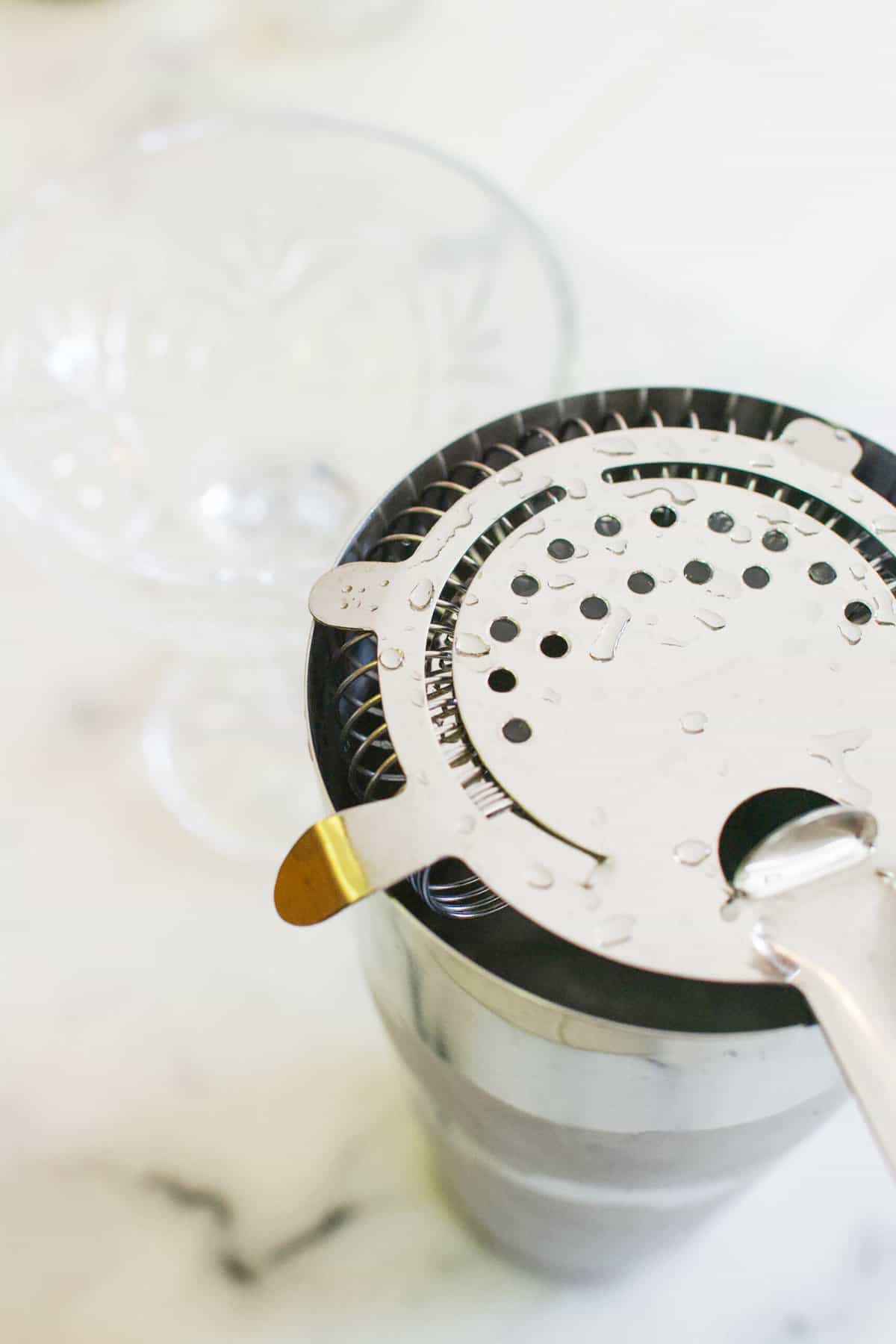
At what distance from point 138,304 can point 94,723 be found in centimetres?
25

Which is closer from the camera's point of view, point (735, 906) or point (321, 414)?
point (735, 906)

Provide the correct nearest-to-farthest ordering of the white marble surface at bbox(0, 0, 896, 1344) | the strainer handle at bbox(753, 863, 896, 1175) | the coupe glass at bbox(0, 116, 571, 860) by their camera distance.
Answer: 1. the strainer handle at bbox(753, 863, 896, 1175)
2. the white marble surface at bbox(0, 0, 896, 1344)
3. the coupe glass at bbox(0, 116, 571, 860)

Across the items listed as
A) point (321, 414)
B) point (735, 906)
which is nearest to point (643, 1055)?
point (735, 906)

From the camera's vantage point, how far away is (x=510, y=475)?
13.4 inches

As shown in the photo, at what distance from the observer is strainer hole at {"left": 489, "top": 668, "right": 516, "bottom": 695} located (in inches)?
12.0

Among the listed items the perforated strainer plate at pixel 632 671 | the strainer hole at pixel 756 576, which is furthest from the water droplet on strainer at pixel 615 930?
the strainer hole at pixel 756 576

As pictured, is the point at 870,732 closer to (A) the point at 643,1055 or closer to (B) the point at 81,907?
(A) the point at 643,1055

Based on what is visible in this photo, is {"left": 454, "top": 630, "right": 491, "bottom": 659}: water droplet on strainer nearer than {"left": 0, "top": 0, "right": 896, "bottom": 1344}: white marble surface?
Yes

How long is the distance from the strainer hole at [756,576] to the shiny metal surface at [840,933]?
7 centimetres

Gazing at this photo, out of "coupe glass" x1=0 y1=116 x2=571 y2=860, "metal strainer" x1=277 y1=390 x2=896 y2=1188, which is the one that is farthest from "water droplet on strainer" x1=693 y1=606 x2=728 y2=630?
"coupe glass" x1=0 y1=116 x2=571 y2=860

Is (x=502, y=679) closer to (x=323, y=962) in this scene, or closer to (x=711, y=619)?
(x=711, y=619)

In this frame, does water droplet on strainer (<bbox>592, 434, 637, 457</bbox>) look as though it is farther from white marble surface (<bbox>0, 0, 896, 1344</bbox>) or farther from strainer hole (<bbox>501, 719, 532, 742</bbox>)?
white marble surface (<bbox>0, 0, 896, 1344</bbox>)

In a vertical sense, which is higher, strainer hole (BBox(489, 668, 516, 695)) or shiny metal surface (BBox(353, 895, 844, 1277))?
strainer hole (BBox(489, 668, 516, 695))

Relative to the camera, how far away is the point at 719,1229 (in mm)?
521
